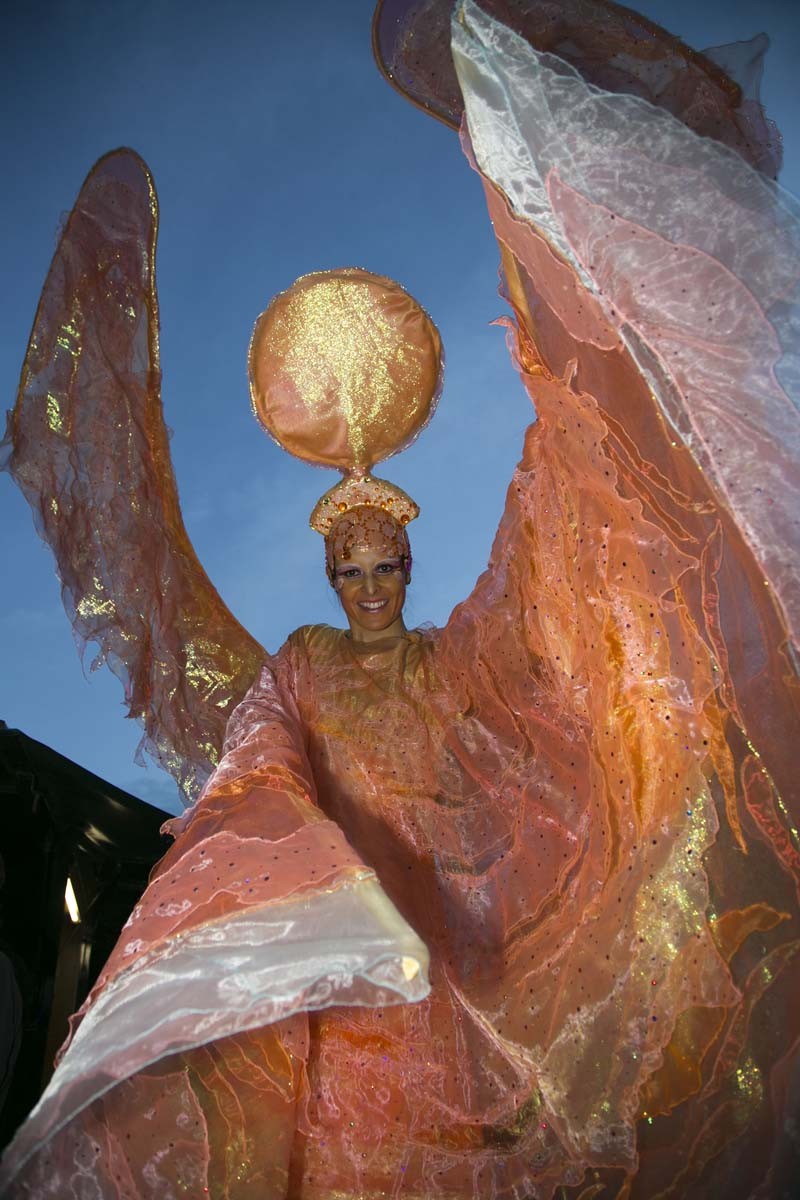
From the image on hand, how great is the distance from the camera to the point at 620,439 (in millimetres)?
2148

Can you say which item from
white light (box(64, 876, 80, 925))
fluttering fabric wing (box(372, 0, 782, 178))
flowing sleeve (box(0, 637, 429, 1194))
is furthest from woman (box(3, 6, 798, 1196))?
Answer: white light (box(64, 876, 80, 925))

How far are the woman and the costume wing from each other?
1006 millimetres

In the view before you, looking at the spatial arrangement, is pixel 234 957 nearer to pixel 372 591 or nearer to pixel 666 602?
pixel 666 602

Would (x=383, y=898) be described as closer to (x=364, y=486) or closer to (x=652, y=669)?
(x=652, y=669)

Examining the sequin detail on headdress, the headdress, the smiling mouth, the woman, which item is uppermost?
the headdress

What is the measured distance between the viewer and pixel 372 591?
3215mm

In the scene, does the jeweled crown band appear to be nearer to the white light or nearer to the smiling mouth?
the smiling mouth

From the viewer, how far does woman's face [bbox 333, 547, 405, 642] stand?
3229mm

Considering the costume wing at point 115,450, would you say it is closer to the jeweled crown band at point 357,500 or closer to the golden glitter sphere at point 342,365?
the golden glitter sphere at point 342,365

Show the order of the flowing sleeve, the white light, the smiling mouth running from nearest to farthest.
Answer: the flowing sleeve
the smiling mouth
the white light

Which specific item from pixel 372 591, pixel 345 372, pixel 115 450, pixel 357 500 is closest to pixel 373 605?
pixel 372 591

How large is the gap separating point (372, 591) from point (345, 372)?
33.1 inches

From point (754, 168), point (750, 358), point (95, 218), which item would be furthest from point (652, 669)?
point (95, 218)

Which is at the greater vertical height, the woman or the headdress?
the headdress
